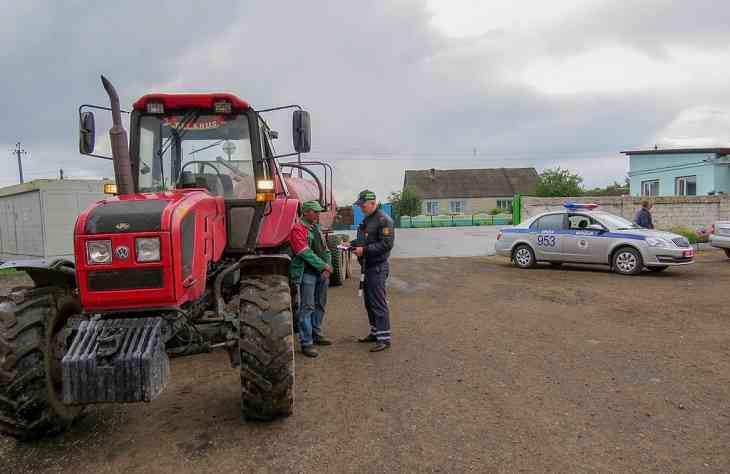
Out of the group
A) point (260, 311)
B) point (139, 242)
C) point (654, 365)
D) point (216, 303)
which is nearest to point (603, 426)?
point (654, 365)

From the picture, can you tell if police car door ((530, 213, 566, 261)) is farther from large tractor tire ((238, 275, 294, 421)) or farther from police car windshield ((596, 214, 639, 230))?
large tractor tire ((238, 275, 294, 421))

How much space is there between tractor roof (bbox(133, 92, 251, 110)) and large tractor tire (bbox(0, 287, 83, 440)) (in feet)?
7.14

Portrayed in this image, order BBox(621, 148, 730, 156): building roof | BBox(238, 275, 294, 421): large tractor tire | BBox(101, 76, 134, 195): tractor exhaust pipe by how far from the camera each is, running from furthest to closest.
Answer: BBox(621, 148, 730, 156): building roof, BBox(101, 76, 134, 195): tractor exhaust pipe, BBox(238, 275, 294, 421): large tractor tire

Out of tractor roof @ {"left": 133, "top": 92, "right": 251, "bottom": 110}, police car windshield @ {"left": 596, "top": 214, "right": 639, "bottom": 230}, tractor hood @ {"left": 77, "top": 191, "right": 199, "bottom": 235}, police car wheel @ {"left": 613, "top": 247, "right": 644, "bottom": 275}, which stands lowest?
police car wheel @ {"left": 613, "top": 247, "right": 644, "bottom": 275}

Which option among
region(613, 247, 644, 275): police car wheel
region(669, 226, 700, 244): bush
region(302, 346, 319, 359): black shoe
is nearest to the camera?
region(302, 346, 319, 359): black shoe

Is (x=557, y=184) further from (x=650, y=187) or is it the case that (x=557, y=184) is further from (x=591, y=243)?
(x=591, y=243)

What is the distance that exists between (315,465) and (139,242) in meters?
1.88

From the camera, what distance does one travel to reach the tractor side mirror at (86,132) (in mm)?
4852

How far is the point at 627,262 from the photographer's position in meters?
11.5

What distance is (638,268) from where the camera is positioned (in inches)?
449

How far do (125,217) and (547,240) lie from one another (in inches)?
430

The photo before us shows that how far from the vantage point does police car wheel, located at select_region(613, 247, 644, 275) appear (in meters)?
11.4

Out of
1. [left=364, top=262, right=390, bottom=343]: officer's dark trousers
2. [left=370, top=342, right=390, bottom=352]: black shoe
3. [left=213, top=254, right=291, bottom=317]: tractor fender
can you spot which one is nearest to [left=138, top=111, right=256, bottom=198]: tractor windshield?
[left=213, top=254, right=291, bottom=317]: tractor fender

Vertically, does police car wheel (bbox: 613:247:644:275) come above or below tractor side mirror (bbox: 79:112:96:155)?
below
